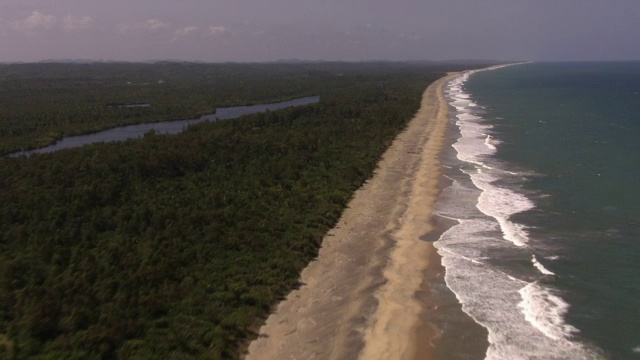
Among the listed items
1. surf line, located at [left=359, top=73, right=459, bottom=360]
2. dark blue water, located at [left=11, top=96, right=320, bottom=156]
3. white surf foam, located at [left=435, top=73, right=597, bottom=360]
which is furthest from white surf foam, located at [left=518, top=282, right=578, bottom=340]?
dark blue water, located at [left=11, top=96, right=320, bottom=156]

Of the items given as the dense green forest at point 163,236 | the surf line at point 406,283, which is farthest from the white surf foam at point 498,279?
the dense green forest at point 163,236

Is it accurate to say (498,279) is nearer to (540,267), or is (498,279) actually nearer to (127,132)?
(540,267)

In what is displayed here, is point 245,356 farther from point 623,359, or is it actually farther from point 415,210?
point 415,210

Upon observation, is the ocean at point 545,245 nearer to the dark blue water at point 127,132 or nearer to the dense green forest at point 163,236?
the dense green forest at point 163,236

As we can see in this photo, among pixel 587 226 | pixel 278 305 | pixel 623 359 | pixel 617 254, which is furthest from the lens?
pixel 587 226

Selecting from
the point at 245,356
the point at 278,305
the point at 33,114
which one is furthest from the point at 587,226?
the point at 33,114

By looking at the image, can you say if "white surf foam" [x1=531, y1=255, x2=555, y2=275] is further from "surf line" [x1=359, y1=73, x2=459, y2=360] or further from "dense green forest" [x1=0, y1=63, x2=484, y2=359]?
"dense green forest" [x1=0, y1=63, x2=484, y2=359]
